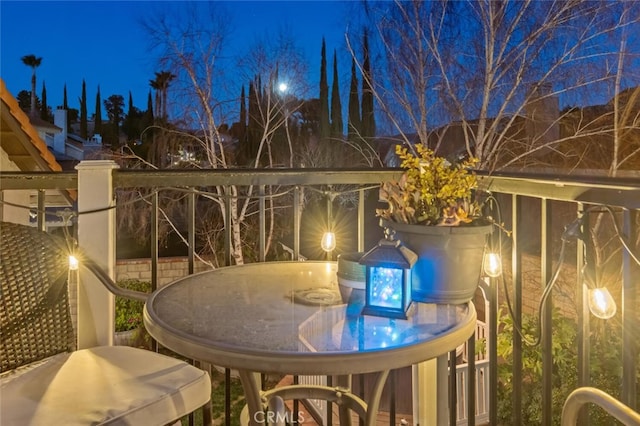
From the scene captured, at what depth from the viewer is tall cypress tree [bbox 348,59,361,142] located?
9180 millimetres

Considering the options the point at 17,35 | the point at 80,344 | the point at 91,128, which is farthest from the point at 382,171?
the point at 17,35

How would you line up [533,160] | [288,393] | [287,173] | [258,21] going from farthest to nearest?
[258,21], [533,160], [287,173], [288,393]

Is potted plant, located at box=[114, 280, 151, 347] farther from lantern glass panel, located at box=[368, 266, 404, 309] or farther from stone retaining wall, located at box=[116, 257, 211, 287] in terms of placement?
lantern glass panel, located at box=[368, 266, 404, 309]

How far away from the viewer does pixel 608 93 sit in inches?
272

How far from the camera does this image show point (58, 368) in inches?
57.3

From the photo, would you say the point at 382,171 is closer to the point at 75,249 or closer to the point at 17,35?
the point at 75,249

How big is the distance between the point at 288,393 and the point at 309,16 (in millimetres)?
13504

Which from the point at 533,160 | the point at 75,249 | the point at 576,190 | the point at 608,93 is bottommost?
the point at 75,249

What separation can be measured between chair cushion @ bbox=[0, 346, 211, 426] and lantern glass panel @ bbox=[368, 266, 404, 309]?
1.79 ft

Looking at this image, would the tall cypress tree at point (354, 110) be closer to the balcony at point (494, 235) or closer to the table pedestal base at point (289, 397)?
the balcony at point (494, 235)

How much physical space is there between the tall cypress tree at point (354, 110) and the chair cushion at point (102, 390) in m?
7.85

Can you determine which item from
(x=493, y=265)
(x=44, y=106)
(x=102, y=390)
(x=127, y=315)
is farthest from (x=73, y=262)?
A: (x=44, y=106)

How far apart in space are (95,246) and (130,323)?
619 centimetres

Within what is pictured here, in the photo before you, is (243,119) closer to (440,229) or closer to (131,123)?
(131,123)
